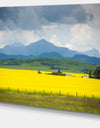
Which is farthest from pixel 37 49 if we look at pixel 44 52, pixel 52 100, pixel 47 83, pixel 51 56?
pixel 52 100

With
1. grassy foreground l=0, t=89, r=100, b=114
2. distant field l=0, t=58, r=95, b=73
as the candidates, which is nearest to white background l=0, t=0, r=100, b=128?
grassy foreground l=0, t=89, r=100, b=114

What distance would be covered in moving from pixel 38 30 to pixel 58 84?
5.15ft

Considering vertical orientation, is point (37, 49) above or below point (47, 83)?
above

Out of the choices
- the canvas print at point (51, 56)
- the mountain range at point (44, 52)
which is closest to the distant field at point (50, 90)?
the canvas print at point (51, 56)

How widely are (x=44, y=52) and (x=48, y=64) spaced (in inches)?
16.1

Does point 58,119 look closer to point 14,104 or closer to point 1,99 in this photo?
point 14,104

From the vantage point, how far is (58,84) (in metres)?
5.22

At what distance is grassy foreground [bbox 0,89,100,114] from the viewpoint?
189 inches

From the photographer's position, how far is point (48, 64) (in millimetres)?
5379

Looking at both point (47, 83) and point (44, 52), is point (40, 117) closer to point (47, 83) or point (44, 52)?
point (47, 83)

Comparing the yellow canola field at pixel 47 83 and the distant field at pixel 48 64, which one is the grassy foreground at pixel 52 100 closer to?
the yellow canola field at pixel 47 83

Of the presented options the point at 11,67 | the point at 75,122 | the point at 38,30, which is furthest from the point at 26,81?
the point at 75,122

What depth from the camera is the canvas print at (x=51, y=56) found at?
16.1 feet

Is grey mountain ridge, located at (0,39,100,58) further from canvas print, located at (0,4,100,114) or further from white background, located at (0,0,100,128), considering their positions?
white background, located at (0,0,100,128)
